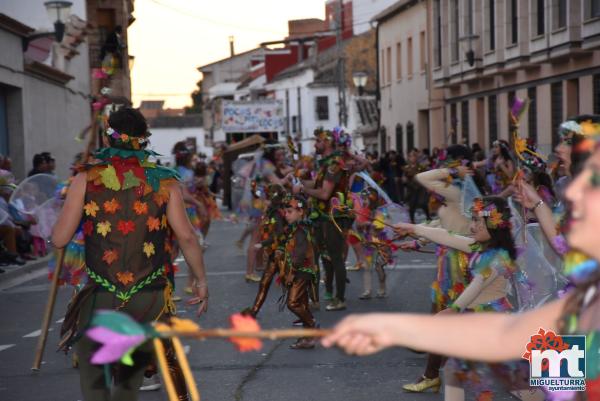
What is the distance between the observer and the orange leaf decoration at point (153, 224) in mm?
5625

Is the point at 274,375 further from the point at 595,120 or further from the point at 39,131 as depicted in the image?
the point at 39,131

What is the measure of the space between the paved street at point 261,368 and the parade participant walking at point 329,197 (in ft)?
1.96

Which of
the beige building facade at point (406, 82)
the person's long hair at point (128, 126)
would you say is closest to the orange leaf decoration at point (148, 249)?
the person's long hair at point (128, 126)

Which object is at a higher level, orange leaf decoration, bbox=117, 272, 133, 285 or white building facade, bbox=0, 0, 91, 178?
white building facade, bbox=0, 0, 91, 178

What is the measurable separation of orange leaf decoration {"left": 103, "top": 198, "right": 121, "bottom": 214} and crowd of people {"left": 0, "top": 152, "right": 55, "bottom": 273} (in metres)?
8.81

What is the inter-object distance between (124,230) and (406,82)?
1678 inches

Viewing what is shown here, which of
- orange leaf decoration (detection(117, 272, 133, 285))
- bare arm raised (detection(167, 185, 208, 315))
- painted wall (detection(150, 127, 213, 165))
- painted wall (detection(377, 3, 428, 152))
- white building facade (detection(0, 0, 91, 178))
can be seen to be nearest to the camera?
orange leaf decoration (detection(117, 272, 133, 285))

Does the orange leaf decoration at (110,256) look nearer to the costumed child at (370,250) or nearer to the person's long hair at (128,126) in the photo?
the person's long hair at (128,126)

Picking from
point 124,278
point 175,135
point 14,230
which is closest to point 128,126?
point 124,278

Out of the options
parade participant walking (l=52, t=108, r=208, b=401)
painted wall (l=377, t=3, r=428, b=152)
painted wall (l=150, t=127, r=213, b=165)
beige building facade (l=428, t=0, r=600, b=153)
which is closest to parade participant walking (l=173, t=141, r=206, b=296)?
parade participant walking (l=52, t=108, r=208, b=401)

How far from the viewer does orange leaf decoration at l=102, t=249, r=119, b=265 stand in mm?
5539

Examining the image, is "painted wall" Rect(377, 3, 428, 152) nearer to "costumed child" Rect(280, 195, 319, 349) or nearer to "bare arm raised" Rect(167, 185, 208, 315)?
"costumed child" Rect(280, 195, 319, 349)

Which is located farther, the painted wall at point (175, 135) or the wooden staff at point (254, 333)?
the painted wall at point (175, 135)

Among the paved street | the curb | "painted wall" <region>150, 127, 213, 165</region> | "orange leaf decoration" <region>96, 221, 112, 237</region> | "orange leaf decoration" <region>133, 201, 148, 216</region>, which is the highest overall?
"painted wall" <region>150, 127, 213, 165</region>
